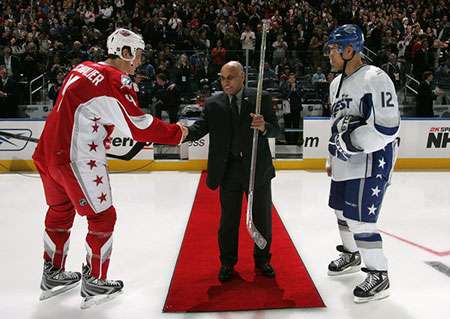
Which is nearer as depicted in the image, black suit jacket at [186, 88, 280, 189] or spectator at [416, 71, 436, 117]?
black suit jacket at [186, 88, 280, 189]

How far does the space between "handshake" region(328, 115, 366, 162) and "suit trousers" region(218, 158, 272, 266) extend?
2.00ft

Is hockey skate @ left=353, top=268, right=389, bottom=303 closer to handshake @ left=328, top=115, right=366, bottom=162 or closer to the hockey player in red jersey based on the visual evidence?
handshake @ left=328, top=115, right=366, bottom=162

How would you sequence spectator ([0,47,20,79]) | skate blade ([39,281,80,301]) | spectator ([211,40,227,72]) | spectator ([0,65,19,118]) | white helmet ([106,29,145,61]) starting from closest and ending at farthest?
white helmet ([106,29,145,61]) → skate blade ([39,281,80,301]) → spectator ([0,65,19,118]) → spectator ([0,47,20,79]) → spectator ([211,40,227,72])

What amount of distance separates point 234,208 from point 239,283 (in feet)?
1.82

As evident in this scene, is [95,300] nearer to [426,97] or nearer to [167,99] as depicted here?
[167,99]

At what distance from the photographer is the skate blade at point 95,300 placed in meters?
3.32

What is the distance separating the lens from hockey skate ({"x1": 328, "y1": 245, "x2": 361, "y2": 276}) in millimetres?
3850

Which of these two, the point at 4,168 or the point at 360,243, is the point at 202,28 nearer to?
the point at 4,168

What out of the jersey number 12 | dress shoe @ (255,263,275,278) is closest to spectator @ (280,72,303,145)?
dress shoe @ (255,263,275,278)

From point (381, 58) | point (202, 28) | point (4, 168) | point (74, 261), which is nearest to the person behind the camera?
point (74, 261)

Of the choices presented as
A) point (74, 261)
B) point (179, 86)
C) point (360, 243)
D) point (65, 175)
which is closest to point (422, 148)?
point (179, 86)

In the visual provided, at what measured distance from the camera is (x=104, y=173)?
321cm

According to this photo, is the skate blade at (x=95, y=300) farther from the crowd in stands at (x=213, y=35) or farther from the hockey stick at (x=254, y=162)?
the crowd in stands at (x=213, y=35)

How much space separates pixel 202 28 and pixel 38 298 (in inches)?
386
